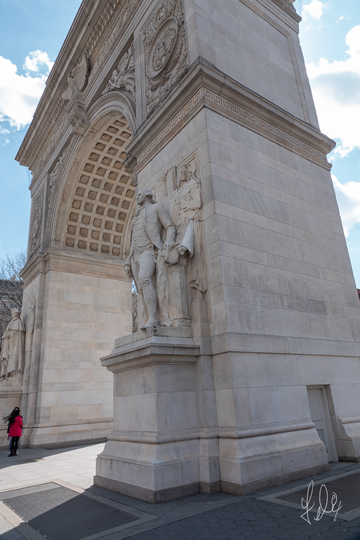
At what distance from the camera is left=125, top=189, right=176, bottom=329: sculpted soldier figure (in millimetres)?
7895

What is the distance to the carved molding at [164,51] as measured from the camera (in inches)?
413

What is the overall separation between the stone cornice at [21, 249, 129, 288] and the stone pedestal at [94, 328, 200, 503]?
1101cm

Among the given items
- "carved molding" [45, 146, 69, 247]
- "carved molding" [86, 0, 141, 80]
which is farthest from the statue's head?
"carved molding" [45, 146, 69, 247]

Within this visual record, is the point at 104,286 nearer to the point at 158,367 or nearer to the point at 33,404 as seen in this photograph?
the point at 33,404

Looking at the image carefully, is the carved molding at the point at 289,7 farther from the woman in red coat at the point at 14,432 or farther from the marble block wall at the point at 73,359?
the woman in red coat at the point at 14,432

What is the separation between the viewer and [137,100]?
1196 cm

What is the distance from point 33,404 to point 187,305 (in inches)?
444

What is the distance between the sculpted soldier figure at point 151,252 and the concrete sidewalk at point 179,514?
3105 millimetres

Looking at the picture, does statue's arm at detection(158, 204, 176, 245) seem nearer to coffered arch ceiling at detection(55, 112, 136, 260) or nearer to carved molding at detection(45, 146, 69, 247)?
coffered arch ceiling at detection(55, 112, 136, 260)

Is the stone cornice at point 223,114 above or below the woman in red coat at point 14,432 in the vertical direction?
above

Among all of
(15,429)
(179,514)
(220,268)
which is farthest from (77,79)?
(179,514)

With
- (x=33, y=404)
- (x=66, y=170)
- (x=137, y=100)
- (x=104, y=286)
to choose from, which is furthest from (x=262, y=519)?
(x=66, y=170)

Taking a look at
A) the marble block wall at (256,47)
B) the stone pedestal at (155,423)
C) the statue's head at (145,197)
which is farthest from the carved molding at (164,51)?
the stone pedestal at (155,423)

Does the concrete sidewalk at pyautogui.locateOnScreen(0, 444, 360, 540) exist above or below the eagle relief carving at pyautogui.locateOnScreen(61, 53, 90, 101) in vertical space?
below
